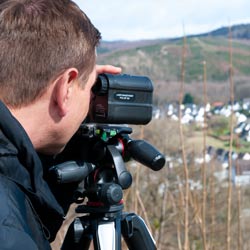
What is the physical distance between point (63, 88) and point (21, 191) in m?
0.24

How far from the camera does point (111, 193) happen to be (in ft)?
4.85

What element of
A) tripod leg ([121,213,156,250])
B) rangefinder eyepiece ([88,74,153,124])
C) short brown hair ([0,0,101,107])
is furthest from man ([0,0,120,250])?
tripod leg ([121,213,156,250])

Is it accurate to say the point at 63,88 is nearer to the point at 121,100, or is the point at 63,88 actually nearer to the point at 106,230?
the point at 121,100

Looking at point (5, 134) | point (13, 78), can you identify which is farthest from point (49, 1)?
point (5, 134)

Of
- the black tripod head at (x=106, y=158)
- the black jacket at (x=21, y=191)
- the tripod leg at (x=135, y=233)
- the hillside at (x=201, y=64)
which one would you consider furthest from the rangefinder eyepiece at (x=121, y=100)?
the black jacket at (x=21, y=191)

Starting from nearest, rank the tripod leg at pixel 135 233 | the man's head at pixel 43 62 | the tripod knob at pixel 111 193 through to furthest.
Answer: the man's head at pixel 43 62 < the tripod knob at pixel 111 193 < the tripod leg at pixel 135 233

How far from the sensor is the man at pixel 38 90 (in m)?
1.08

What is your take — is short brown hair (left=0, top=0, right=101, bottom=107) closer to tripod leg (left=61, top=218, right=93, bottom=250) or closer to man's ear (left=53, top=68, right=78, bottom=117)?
man's ear (left=53, top=68, right=78, bottom=117)

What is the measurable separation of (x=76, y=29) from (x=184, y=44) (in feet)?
4.70

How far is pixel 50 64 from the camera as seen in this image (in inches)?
46.9

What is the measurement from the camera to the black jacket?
971mm

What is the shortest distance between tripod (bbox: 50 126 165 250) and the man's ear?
0.85 ft

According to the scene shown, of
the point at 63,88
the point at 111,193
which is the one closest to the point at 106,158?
the point at 111,193

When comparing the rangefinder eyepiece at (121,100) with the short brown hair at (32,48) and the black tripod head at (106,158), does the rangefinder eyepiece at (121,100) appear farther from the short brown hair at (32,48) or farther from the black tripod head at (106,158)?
the short brown hair at (32,48)
